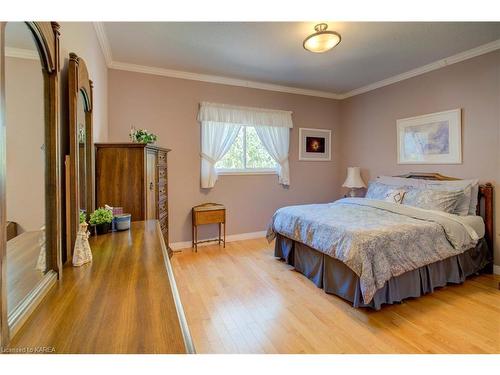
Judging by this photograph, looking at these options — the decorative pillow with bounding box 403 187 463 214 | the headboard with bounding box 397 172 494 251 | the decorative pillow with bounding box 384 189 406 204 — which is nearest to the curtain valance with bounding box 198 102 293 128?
the decorative pillow with bounding box 384 189 406 204

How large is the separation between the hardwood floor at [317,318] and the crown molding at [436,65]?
2590 millimetres

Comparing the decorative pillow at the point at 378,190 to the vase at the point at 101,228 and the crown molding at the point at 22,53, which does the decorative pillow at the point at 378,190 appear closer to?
the vase at the point at 101,228

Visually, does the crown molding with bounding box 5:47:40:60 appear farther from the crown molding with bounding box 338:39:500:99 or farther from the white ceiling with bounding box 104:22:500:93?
the crown molding with bounding box 338:39:500:99

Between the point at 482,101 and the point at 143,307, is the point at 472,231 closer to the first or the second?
the point at 482,101

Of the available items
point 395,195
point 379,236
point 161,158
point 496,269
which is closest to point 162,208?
point 161,158

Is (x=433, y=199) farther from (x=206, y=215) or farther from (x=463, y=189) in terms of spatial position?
(x=206, y=215)

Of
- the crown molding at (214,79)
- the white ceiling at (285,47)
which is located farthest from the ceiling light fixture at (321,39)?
the crown molding at (214,79)

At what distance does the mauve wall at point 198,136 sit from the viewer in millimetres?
3543

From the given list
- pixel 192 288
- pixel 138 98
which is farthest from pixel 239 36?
pixel 192 288

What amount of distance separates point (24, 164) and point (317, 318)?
2.11 m

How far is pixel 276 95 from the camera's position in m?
4.46

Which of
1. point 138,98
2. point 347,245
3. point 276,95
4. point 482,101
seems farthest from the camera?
point 276,95

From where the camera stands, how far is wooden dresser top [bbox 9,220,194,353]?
65 cm
